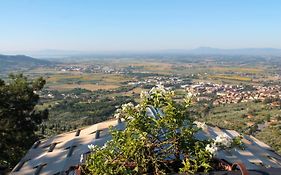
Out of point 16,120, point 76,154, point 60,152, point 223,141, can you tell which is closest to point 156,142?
point 223,141

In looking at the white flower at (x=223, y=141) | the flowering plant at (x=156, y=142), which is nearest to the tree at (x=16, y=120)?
the flowering plant at (x=156, y=142)

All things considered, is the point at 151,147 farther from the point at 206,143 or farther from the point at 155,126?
the point at 206,143

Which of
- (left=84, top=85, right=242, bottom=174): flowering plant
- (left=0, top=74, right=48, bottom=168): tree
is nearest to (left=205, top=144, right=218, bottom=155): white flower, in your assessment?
(left=84, top=85, right=242, bottom=174): flowering plant

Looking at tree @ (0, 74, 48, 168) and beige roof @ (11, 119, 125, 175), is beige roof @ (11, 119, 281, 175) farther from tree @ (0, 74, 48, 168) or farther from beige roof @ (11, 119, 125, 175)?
tree @ (0, 74, 48, 168)

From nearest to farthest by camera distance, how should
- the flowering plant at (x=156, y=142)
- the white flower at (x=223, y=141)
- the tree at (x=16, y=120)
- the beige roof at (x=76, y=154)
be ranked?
the white flower at (x=223, y=141) < the flowering plant at (x=156, y=142) < the beige roof at (x=76, y=154) < the tree at (x=16, y=120)

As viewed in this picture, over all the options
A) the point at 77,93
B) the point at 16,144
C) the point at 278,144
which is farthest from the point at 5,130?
the point at 77,93

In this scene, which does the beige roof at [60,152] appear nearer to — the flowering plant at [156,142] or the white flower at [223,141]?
the flowering plant at [156,142]
